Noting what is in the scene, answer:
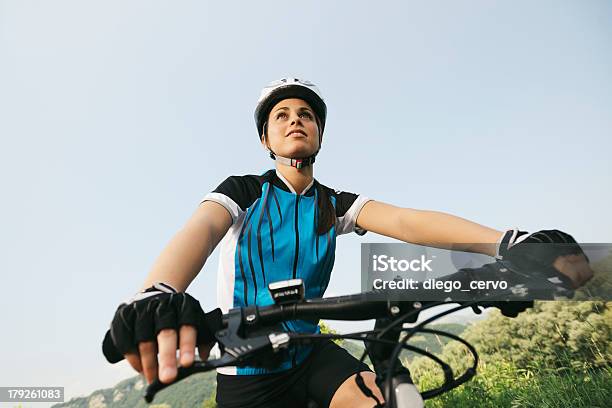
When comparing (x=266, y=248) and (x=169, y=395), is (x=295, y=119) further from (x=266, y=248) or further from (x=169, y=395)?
(x=169, y=395)

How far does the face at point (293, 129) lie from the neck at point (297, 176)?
104mm

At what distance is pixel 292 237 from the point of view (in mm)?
2766

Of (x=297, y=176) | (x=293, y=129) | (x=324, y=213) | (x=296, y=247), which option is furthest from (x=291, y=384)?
(x=293, y=129)

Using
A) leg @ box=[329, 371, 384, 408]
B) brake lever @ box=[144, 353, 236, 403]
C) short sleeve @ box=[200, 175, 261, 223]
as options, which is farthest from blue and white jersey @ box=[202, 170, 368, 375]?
brake lever @ box=[144, 353, 236, 403]

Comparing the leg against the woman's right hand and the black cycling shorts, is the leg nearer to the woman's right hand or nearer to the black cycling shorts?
the black cycling shorts

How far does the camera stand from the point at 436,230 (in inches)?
100

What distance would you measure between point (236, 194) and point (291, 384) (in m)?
1.14

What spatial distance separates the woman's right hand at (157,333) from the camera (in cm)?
120

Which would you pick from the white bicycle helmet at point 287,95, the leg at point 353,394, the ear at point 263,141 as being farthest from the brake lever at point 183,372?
the ear at point 263,141

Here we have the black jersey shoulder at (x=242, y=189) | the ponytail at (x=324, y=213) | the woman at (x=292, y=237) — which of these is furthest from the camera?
the ponytail at (x=324, y=213)

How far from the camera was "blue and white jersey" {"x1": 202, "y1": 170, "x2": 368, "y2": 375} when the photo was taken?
8.71 feet

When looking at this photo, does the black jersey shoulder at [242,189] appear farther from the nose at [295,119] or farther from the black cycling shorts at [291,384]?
the black cycling shorts at [291,384]

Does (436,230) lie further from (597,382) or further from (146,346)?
(597,382)

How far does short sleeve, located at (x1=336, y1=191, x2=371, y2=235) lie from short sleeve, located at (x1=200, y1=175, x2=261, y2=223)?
22.5 inches
